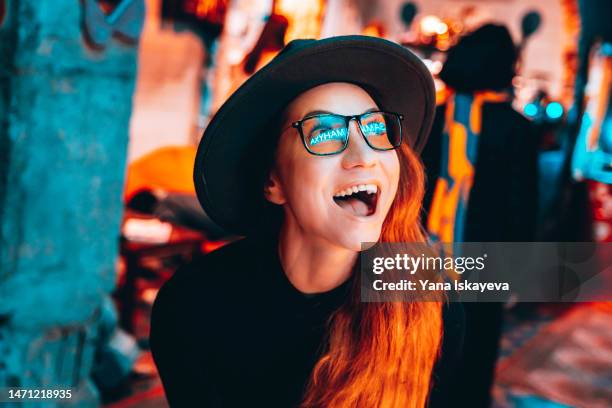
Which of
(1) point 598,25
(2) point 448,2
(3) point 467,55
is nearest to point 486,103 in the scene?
(3) point 467,55

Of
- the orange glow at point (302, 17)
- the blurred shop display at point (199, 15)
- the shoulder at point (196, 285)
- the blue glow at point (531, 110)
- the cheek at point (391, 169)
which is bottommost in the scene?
the shoulder at point (196, 285)

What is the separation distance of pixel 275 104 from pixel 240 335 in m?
0.47

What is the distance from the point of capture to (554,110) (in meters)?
9.02

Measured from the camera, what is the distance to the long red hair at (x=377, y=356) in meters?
1.03

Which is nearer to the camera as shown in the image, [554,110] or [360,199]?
[360,199]

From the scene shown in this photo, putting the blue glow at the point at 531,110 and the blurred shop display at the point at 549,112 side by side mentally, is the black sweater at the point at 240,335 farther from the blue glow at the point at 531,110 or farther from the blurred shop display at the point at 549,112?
the blue glow at the point at 531,110

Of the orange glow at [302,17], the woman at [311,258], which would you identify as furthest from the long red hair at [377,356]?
the orange glow at [302,17]

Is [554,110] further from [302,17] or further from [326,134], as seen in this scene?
[326,134]

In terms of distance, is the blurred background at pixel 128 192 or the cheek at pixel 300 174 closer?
the cheek at pixel 300 174

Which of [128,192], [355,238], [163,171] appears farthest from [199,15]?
[355,238]

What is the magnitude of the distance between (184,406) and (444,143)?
1.78 meters

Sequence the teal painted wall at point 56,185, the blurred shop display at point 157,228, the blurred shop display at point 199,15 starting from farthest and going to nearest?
the blurred shop display at point 199,15, the blurred shop display at point 157,228, the teal painted wall at point 56,185

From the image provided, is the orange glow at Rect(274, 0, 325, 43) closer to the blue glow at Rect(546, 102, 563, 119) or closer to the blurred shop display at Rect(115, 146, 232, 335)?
the blurred shop display at Rect(115, 146, 232, 335)

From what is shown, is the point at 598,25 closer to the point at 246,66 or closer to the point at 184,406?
the point at 246,66
